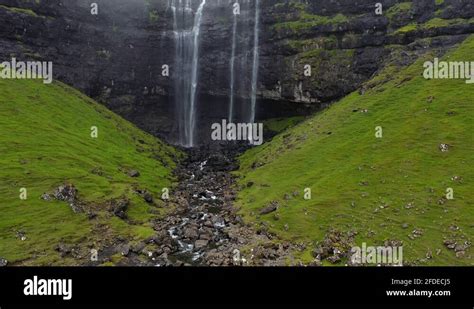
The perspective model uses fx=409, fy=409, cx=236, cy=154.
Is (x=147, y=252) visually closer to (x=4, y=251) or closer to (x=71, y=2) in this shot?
(x=4, y=251)

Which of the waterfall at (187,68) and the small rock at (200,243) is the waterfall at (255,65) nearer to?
the waterfall at (187,68)

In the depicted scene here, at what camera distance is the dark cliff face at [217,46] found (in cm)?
11575

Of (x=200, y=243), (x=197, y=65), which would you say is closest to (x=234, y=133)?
(x=197, y=65)

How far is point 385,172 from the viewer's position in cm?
6306

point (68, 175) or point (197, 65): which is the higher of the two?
point (197, 65)

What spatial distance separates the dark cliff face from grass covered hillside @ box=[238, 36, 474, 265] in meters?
17.5

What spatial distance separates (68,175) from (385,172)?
5122 cm

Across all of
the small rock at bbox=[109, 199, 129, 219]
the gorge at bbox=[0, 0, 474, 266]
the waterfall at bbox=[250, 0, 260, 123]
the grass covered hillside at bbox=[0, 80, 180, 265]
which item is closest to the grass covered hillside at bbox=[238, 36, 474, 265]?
the gorge at bbox=[0, 0, 474, 266]

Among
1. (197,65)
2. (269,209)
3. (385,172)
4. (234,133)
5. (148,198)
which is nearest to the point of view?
(269,209)

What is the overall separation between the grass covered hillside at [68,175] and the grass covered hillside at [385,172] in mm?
19562

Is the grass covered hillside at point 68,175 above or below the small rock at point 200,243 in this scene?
above

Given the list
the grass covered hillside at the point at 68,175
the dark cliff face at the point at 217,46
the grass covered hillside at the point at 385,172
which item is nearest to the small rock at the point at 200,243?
the grass covered hillside at the point at 68,175

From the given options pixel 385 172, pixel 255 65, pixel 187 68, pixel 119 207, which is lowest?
pixel 119 207

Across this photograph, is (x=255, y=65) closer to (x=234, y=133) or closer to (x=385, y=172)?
(x=234, y=133)
